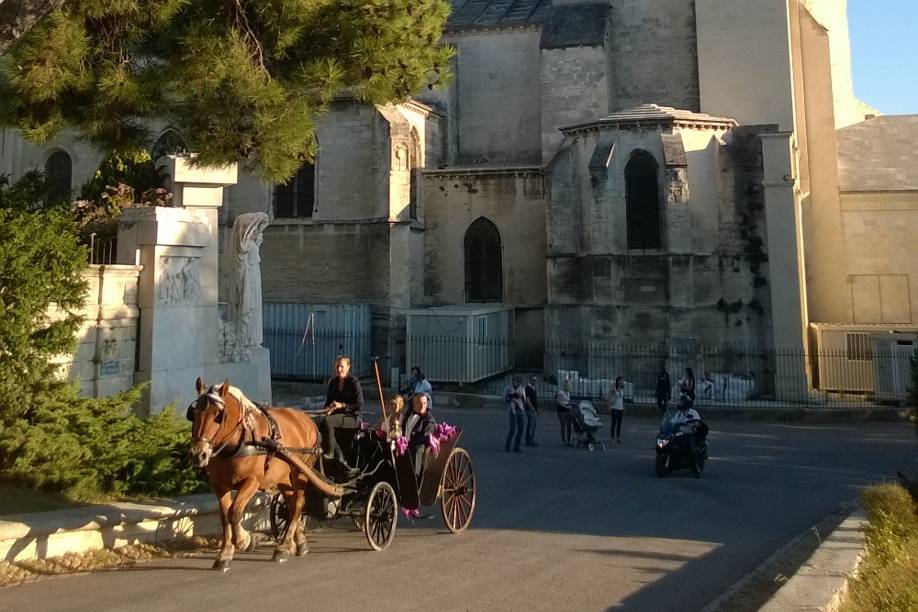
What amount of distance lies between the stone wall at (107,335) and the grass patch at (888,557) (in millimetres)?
6702

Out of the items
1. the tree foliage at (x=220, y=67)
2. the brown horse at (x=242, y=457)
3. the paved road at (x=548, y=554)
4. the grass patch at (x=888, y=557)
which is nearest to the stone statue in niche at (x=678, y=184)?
the paved road at (x=548, y=554)

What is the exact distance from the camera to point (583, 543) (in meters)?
5.96

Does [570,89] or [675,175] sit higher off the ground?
[570,89]

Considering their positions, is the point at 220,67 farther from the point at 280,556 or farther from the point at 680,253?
the point at 680,253

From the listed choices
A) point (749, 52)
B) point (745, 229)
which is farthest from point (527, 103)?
point (745, 229)

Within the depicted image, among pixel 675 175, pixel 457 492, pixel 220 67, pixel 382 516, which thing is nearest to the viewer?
pixel 382 516

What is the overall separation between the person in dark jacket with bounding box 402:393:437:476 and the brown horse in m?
0.98

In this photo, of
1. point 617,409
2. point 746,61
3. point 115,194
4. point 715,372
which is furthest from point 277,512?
point 746,61

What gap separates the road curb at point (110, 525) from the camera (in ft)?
15.7

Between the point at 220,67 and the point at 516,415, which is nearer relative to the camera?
the point at 220,67

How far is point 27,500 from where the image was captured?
211 inches

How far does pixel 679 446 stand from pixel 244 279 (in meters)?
6.53

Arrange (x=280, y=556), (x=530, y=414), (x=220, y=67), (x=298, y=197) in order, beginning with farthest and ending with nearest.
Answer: (x=298, y=197)
(x=530, y=414)
(x=220, y=67)
(x=280, y=556)

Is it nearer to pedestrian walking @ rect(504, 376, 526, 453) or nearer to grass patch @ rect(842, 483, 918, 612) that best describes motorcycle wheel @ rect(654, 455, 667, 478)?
pedestrian walking @ rect(504, 376, 526, 453)
